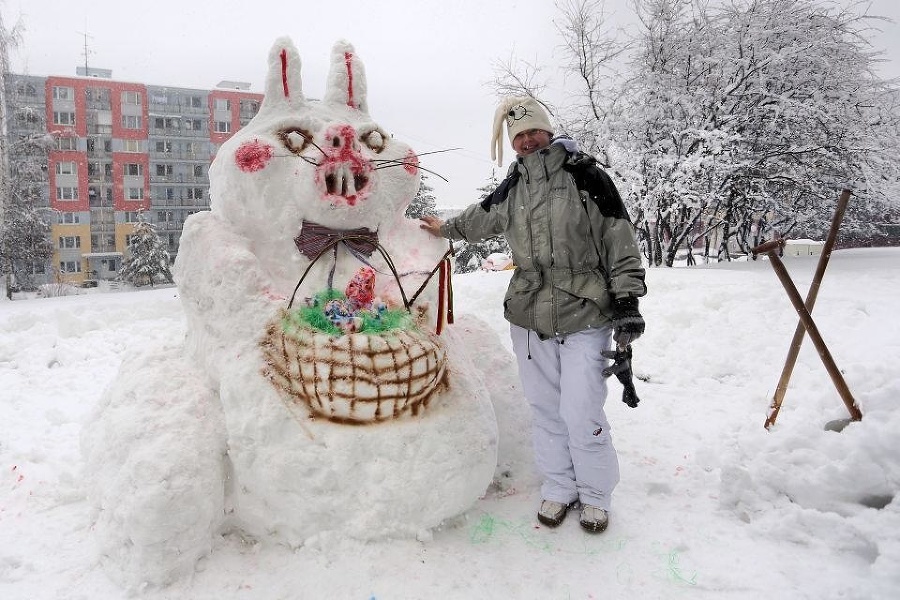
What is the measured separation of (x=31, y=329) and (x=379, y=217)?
5.96m

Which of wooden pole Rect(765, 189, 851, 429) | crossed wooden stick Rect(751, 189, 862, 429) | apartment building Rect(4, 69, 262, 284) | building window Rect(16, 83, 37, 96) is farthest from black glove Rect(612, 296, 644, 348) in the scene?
building window Rect(16, 83, 37, 96)

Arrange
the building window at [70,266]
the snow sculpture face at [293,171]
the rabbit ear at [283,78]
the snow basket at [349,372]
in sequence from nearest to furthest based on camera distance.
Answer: the snow basket at [349,372], the snow sculpture face at [293,171], the rabbit ear at [283,78], the building window at [70,266]

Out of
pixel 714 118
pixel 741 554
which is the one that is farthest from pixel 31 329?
pixel 714 118

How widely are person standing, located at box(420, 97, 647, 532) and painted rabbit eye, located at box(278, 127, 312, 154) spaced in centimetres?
91

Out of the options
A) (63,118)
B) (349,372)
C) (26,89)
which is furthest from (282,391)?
(26,89)

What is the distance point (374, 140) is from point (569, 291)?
1109mm

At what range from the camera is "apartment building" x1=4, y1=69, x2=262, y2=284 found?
16422 millimetres

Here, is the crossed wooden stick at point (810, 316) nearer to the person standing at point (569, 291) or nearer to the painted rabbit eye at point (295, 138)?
the person standing at point (569, 291)

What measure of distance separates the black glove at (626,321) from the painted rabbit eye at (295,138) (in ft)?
4.86

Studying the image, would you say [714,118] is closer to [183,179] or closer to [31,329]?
[31,329]

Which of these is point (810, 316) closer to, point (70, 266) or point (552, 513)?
point (552, 513)

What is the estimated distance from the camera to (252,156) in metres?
2.25

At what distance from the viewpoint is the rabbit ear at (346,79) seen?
2.56 m

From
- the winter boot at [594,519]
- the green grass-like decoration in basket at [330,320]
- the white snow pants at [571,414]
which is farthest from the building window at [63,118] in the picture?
the winter boot at [594,519]
